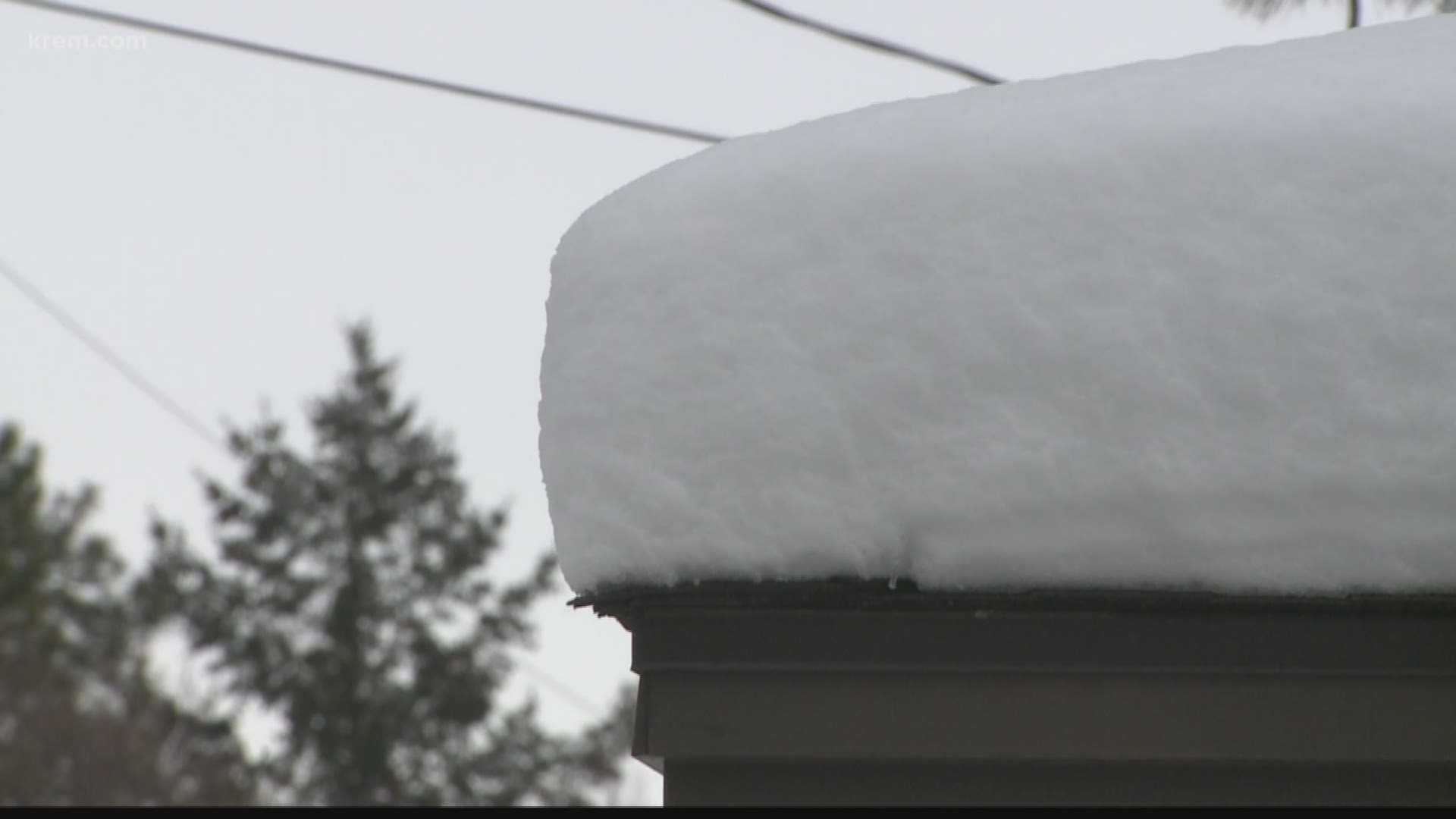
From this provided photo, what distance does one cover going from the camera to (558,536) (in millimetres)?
2031

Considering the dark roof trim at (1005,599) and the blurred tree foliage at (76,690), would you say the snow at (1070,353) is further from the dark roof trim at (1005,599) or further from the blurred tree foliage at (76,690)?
the blurred tree foliage at (76,690)

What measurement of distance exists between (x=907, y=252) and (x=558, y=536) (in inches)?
23.7

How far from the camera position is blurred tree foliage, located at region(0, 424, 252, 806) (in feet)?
80.8

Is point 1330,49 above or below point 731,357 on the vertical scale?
above

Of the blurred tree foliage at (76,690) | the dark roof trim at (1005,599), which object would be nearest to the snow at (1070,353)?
→ the dark roof trim at (1005,599)

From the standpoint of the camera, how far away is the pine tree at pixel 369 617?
22.8 meters

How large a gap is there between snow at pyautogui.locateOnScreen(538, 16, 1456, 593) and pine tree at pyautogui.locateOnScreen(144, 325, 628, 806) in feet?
69.8

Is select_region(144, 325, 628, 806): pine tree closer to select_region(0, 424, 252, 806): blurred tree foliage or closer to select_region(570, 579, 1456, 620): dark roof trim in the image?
select_region(0, 424, 252, 806): blurred tree foliage

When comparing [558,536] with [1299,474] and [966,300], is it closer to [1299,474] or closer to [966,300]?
[966,300]

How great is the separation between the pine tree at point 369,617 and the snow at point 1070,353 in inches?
838

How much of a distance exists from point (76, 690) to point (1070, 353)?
2949 centimetres

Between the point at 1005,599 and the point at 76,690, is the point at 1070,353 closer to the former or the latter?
the point at 1005,599

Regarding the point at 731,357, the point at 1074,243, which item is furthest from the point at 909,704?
the point at 1074,243

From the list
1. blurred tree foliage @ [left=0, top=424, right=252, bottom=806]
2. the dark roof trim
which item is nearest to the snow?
the dark roof trim
